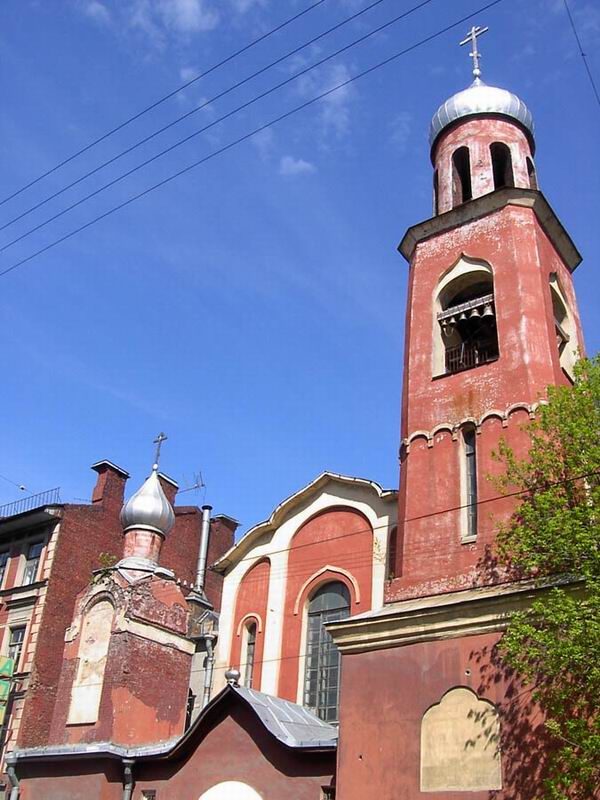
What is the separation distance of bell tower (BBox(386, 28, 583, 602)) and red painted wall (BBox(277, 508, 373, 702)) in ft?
14.7

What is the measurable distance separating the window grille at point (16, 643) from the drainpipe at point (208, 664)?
733 cm

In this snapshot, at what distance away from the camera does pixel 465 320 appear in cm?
1758

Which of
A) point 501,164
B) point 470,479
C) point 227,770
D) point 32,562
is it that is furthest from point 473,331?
point 32,562

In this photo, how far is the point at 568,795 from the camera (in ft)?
37.5

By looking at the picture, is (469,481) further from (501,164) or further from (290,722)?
(501,164)

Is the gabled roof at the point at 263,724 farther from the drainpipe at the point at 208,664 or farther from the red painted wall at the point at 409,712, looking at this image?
the drainpipe at the point at 208,664

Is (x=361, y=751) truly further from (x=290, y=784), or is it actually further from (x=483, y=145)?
(x=483, y=145)

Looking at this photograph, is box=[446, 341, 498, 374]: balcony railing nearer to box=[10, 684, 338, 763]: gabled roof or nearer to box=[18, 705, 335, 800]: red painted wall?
box=[10, 684, 338, 763]: gabled roof

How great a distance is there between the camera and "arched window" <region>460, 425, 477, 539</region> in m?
15.0

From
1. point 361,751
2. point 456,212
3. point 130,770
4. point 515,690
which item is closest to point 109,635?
point 130,770

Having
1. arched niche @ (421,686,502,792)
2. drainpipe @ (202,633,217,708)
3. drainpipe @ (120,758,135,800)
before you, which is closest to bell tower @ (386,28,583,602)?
arched niche @ (421,686,502,792)

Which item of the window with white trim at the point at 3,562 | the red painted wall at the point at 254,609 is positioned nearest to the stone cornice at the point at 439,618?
the red painted wall at the point at 254,609

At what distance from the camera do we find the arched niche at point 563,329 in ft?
57.9

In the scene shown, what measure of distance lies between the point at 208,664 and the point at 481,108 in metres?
15.3
